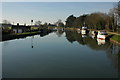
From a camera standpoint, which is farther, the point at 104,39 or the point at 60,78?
the point at 104,39

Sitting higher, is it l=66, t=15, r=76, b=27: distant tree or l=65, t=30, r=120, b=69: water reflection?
l=66, t=15, r=76, b=27: distant tree

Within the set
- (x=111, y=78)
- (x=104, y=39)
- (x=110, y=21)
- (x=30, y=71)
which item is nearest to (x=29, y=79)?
(x=30, y=71)

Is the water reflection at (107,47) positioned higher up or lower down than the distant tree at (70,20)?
lower down

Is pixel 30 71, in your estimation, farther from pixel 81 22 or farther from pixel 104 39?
pixel 81 22

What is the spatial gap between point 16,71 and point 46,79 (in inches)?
108

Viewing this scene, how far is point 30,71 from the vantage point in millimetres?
10516

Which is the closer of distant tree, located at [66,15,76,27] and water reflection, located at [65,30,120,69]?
water reflection, located at [65,30,120,69]

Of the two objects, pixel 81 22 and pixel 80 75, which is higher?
pixel 81 22

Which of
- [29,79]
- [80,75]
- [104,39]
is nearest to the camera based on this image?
[29,79]

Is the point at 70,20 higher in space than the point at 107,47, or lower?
higher

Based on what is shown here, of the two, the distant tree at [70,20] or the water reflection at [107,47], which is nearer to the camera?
the water reflection at [107,47]

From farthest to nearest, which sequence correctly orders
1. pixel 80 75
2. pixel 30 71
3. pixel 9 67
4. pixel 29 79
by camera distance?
1. pixel 9 67
2. pixel 30 71
3. pixel 80 75
4. pixel 29 79

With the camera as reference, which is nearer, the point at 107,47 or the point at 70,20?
the point at 107,47

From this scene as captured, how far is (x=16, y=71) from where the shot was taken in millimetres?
10594
